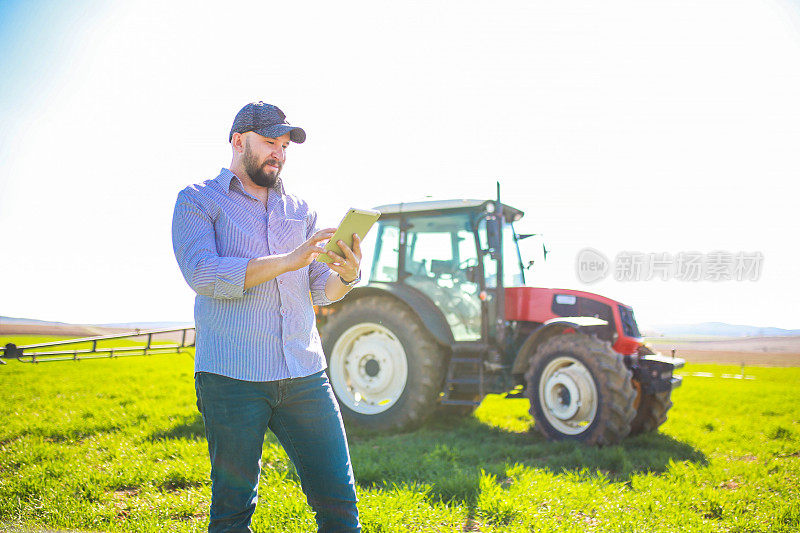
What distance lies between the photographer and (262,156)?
1993mm

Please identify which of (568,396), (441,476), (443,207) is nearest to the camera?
(441,476)

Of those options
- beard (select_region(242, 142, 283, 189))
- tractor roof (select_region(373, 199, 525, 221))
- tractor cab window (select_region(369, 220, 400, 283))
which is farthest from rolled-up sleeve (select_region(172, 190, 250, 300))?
tractor cab window (select_region(369, 220, 400, 283))

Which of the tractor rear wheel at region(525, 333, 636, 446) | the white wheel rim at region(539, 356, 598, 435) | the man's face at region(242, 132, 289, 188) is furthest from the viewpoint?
the white wheel rim at region(539, 356, 598, 435)

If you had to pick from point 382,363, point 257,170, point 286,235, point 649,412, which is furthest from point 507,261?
point 257,170

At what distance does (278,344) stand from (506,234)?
4.64 m

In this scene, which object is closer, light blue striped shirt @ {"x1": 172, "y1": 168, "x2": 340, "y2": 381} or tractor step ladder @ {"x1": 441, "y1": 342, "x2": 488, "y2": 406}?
light blue striped shirt @ {"x1": 172, "y1": 168, "x2": 340, "y2": 381}

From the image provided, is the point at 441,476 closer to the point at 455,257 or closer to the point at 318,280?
the point at 318,280

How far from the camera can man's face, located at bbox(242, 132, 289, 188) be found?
6.50 feet

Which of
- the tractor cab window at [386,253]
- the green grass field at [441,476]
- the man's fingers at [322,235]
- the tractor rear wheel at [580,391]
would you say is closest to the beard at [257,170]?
the man's fingers at [322,235]

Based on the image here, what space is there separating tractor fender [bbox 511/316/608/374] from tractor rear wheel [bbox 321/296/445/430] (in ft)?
2.86

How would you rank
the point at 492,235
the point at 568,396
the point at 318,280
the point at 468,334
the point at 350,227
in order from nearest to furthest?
1. the point at 350,227
2. the point at 318,280
3. the point at 568,396
4. the point at 492,235
5. the point at 468,334

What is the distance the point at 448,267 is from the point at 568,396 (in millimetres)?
1855

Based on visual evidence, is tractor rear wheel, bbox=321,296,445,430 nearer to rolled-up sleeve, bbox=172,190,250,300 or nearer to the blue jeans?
the blue jeans

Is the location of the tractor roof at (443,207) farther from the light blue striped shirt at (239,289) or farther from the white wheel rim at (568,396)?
the light blue striped shirt at (239,289)
